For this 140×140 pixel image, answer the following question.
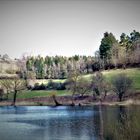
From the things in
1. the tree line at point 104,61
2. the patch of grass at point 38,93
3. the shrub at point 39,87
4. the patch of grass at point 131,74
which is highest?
the tree line at point 104,61

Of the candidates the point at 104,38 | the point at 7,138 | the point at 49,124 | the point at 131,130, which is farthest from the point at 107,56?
the point at 131,130

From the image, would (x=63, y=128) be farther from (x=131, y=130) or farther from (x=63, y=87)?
(x=63, y=87)

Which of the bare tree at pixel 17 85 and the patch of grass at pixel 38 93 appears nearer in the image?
the patch of grass at pixel 38 93

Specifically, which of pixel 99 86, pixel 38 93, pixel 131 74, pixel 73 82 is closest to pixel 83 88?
pixel 73 82

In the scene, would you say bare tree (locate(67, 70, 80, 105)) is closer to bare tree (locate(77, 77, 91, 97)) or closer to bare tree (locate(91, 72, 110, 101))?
bare tree (locate(77, 77, 91, 97))

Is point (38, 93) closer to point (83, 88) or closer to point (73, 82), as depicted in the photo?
point (73, 82)

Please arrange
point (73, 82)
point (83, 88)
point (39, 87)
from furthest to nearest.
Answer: point (39, 87), point (73, 82), point (83, 88)

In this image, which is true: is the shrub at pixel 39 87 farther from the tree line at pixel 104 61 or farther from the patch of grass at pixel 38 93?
the tree line at pixel 104 61

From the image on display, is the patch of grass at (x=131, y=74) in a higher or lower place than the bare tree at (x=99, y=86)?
higher

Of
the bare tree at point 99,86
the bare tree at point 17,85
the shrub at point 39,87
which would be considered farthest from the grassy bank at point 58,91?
the shrub at point 39,87

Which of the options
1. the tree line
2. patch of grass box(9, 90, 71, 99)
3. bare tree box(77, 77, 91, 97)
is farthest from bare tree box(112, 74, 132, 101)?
the tree line

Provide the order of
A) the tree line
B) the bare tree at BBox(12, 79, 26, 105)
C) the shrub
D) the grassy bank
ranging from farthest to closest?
→ the tree line → the shrub → the bare tree at BBox(12, 79, 26, 105) → the grassy bank

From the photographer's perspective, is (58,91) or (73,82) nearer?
(73,82)

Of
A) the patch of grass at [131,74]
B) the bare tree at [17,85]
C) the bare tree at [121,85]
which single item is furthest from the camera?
the bare tree at [17,85]
